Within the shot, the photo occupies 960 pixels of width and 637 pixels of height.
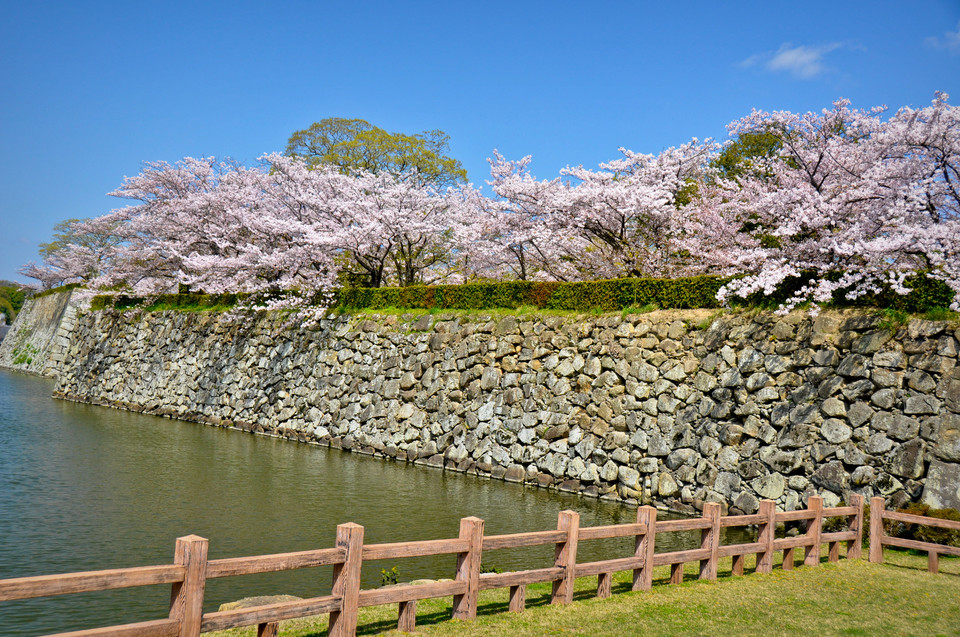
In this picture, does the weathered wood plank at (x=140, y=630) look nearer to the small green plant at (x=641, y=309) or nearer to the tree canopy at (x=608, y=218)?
the tree canopy at (x=608, y=218)

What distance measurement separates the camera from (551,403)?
54.9 ft

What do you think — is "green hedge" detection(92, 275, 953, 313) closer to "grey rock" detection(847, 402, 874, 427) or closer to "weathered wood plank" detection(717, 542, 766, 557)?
"grey rock" detection(847, 402, 874, 427)

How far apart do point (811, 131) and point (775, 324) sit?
475cm

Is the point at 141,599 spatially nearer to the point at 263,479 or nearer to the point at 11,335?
the point at 263,479

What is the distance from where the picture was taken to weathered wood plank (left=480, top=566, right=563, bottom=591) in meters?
6.29

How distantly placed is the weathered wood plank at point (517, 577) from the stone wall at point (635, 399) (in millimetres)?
7095

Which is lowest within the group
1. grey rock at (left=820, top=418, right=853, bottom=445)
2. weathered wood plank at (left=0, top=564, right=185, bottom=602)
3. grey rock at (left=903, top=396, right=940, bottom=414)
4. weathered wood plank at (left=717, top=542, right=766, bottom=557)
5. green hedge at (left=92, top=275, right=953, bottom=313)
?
weathered wood plank at (left=717, top=542, right=766, bottom=557)

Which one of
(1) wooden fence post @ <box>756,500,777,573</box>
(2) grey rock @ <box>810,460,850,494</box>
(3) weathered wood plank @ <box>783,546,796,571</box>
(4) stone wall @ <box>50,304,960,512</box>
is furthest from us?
(2) grey rock @ <box>810,460,850,494</box>

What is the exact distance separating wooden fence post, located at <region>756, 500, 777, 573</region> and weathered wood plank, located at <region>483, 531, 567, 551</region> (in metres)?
3.12

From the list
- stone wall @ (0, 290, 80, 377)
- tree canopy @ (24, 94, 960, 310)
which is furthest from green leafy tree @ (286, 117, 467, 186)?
stone wall @ (0, 290, 80, 377)

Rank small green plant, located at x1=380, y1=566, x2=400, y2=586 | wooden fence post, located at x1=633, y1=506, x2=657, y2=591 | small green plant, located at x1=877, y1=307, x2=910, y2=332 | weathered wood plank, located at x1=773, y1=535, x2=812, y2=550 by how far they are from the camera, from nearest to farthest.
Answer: wooden fence post, located at x1=633, y1=506, x2=657, y2=591, small green plant, located at x1=380, y1=566, x2=400, y2=586, weathered wood plank, located at x1=773, y1=535, x2=812, y2=550, small green plant, located at x1=877, y1=307, x2=910, y2=332

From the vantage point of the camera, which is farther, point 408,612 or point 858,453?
point 858,453

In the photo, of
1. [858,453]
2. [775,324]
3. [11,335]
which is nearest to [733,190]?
[775,324]

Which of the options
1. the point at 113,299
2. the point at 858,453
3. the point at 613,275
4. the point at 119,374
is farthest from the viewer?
the point at 113,299
